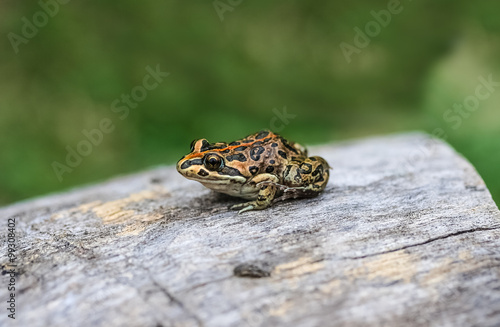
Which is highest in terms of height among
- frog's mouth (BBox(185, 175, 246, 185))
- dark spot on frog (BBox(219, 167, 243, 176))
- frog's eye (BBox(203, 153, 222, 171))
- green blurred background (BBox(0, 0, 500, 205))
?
green blurred background (BBox(0, 0, 500, 205))

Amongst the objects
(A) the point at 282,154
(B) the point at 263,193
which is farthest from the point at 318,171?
(B) the point at 263,193

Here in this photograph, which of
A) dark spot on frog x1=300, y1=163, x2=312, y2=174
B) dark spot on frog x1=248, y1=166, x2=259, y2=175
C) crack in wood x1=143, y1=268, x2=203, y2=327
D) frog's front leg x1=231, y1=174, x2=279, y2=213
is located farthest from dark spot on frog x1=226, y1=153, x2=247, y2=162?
crack in wood x1=143, y1=268, x2=203, y2=327

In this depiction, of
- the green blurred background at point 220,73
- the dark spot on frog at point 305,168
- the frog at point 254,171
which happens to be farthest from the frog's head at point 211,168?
the green blurred background at point 220,73

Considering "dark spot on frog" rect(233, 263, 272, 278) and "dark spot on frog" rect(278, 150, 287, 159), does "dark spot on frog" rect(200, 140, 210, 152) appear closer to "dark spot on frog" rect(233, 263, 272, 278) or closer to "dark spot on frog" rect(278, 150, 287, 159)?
"dark spot on frog" rect(278, 150, 287, 159)

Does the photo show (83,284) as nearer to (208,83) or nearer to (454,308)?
(454,308)

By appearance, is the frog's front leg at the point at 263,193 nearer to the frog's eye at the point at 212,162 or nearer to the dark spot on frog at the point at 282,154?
the dark spot on frog at the point at 282,154

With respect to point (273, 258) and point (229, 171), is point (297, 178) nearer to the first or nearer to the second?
point (229, 171)
